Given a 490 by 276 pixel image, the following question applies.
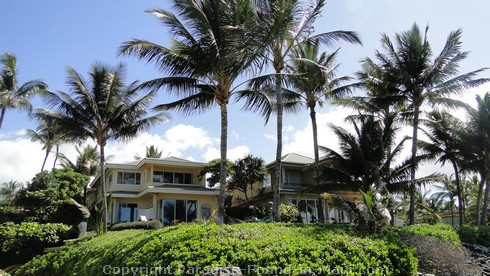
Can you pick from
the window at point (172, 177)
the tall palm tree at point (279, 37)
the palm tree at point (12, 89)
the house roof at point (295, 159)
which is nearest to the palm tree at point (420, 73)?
the tall palm tree at point (279, 37)

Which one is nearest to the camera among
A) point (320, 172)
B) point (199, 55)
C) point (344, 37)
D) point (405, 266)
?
point (405, 266)

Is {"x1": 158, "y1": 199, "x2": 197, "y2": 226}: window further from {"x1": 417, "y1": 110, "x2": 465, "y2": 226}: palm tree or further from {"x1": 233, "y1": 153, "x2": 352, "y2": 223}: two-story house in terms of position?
{"x1": 417, "y1": 110, "x2": 465, "y2": 226}: palm tree

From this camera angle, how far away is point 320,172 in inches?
878

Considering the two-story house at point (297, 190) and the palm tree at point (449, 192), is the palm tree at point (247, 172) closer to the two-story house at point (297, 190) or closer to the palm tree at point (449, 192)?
the two-story house at point (297, 190)

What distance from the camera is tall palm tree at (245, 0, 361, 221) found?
14523 millimetres

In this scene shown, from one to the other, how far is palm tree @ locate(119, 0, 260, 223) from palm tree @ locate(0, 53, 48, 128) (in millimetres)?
15699

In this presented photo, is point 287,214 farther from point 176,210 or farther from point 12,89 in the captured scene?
point 12,89

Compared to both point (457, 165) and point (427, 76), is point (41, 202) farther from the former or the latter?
point (457, 165)

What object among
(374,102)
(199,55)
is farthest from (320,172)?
(199,55)

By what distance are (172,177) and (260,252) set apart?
22.1 m

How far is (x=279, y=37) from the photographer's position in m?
15.1

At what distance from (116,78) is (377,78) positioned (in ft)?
47.7

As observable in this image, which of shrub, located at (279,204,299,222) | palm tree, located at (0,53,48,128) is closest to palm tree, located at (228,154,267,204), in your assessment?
shrub, located at (279,204,299,222)

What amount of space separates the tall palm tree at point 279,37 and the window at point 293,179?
1229 cm
